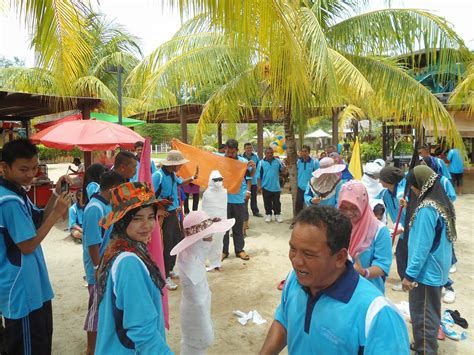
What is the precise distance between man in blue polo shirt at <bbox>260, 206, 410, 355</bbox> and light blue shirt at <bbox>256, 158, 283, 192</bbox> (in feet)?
26.2

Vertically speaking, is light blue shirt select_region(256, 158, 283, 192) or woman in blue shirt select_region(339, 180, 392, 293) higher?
woman in blue shirt select_region(339, 180, 392, 293)

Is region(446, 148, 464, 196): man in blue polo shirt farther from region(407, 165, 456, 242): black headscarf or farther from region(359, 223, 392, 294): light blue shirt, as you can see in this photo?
region(359, 223, 392, 294): light blue shirt

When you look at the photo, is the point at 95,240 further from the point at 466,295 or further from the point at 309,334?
the point at 466,295

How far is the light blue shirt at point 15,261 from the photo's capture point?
250 centimetres

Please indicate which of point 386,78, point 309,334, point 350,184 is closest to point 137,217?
point 309,334

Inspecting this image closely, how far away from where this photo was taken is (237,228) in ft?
21.8

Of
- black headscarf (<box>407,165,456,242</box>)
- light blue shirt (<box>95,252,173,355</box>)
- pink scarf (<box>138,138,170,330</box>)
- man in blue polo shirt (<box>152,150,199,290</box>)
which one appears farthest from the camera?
man in blue polo shirt (<box>152,150,199,290</box>)

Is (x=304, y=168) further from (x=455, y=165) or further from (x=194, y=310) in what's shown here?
(x=455, y=165)

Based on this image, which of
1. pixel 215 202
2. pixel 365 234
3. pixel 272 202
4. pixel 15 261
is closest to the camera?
pixel 15 261

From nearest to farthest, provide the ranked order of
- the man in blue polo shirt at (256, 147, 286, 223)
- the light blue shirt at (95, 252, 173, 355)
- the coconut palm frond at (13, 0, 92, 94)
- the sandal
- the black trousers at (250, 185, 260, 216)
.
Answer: the light blue shirt at (95, 252, 173, 355), the coconut palm frond at (13, 0, 92, 94), the sandal, the man in blue polo shirt at (256, 147, 286, 223), the black trousers at (250, 185, 260, 216)

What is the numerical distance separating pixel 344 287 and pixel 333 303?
0.08 m

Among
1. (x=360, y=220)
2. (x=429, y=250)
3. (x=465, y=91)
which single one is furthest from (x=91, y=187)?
(x=465, y=91)

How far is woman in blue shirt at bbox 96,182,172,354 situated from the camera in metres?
1.82

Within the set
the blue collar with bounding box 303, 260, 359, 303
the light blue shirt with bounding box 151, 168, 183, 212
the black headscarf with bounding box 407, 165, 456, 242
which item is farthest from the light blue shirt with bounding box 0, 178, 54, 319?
the black headscarf with bounding box 407, 165, 456, 242
